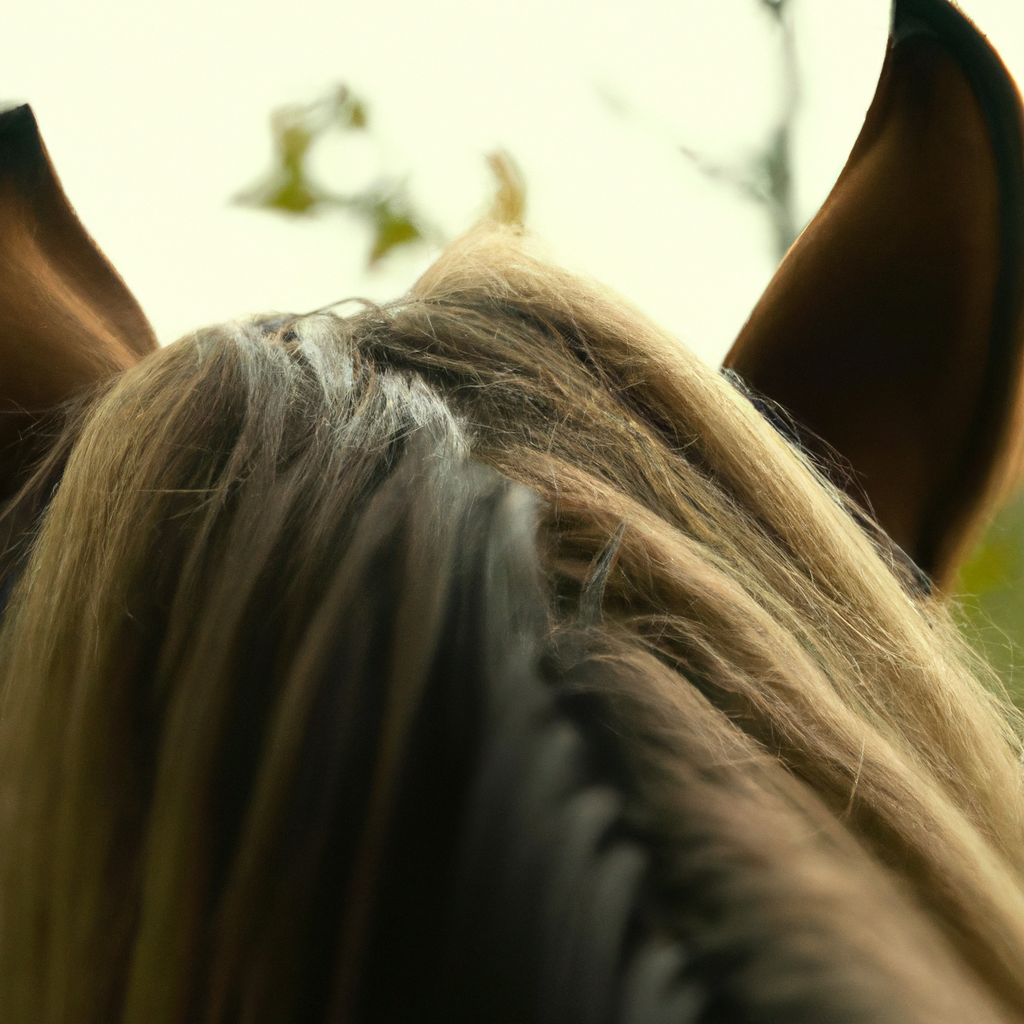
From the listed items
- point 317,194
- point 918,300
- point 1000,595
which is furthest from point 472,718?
point 317,194

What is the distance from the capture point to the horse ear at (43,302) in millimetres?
316

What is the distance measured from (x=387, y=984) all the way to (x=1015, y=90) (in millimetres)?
294

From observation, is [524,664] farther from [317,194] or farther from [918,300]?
[317,194]

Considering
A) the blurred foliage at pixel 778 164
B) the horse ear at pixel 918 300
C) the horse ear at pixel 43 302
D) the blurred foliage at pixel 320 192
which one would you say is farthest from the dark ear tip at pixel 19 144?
the blurred foliage at pixel 778 164

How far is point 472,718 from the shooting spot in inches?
7.0

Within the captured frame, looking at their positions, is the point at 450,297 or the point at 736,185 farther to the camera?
the point at 736,185

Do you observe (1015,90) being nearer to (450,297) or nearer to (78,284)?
(450,297)

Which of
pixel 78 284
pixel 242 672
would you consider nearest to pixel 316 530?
pixel 242 672

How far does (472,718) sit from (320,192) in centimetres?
67

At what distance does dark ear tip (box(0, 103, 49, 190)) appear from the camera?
34 cm

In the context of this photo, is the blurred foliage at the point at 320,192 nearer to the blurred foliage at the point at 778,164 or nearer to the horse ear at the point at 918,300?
the blurred foliage at the point at 778,164

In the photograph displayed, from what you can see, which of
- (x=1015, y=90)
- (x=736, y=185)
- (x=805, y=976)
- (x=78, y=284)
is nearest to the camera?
(x=805, y=976)

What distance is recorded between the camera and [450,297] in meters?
0.29

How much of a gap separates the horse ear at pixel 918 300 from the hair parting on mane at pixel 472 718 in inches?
2.3
